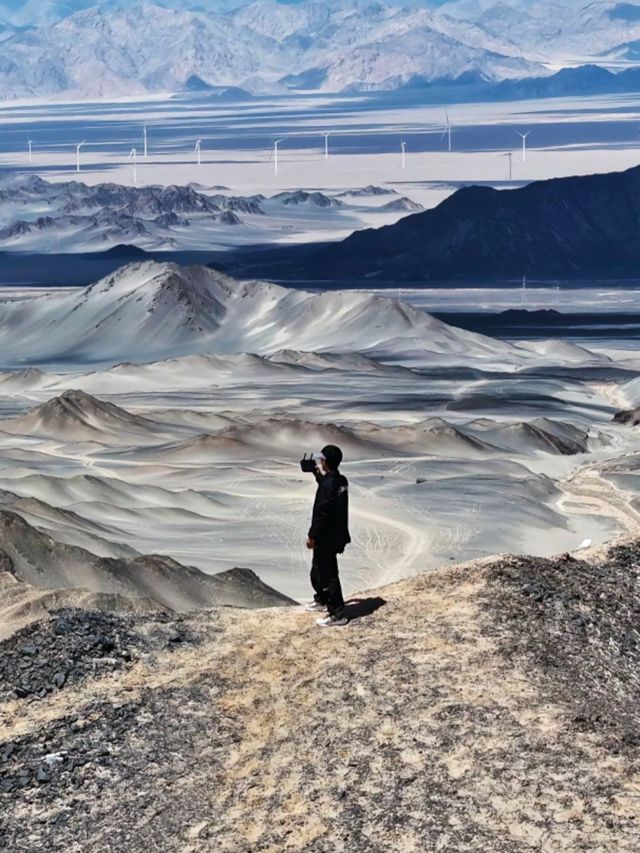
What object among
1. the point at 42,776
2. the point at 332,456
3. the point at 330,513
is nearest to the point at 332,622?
the point at 330,513

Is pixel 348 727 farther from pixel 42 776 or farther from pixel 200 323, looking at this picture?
pixel 200 323

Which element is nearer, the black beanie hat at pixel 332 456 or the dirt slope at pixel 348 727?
the dirt slope at pixel 348 727

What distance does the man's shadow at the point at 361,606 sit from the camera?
1741cm

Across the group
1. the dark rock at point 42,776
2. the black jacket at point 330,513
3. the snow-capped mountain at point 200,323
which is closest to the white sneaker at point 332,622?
the black jacket at point 330,513

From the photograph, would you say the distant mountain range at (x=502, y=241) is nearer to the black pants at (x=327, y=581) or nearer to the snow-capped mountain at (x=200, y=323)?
the snow-capped mountain at (x=200, y=323)

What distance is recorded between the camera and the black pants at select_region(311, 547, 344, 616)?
675 inches

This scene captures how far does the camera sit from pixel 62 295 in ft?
459

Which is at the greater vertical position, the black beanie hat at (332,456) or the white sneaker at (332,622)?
the black beanie hat at (332,456)

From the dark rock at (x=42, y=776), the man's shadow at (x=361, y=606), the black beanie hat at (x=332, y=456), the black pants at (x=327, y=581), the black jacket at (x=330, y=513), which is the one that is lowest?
the dark rock at (x=42, y=776)

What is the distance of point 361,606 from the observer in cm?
1764

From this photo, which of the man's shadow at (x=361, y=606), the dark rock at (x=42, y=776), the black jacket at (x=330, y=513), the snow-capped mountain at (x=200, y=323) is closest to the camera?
the dark rock at (x=42, y=776)

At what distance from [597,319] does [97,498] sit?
92958 mm

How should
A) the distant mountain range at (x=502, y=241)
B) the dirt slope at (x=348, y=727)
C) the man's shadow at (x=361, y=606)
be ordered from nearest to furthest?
the dirt slope at (x=348, y=727), the man's shadow at (x=361, y=606), the distant mountain range at (x=502, y=241)

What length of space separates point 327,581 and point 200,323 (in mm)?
113807
